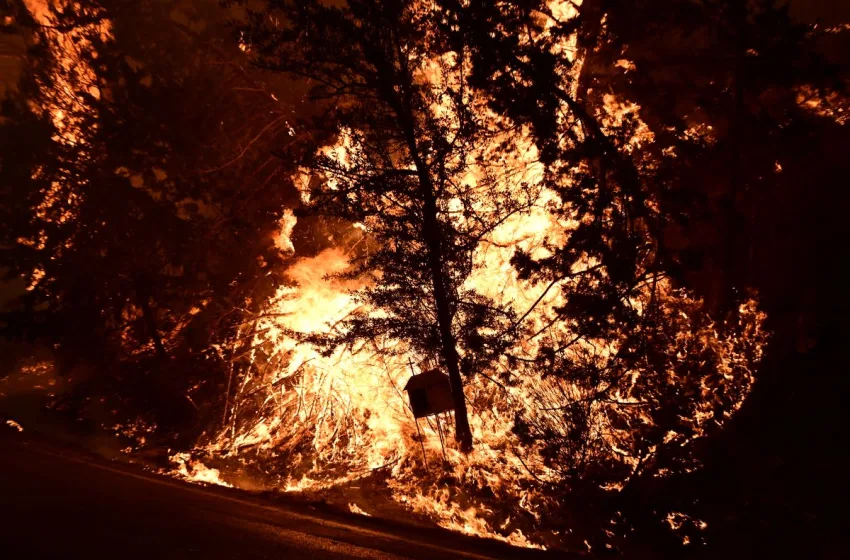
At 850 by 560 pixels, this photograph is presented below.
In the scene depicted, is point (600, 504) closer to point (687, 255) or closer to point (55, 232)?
point (687, 255)

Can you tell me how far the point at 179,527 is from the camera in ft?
20.4

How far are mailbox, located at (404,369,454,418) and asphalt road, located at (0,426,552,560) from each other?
1.69m

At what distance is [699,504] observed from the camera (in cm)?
619

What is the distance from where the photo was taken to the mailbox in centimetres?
699

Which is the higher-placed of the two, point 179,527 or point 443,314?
point 443,314

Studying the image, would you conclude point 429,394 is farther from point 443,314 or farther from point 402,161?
point 402,161

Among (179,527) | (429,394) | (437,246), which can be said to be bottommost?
(179,527)

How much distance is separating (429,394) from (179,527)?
394 cm

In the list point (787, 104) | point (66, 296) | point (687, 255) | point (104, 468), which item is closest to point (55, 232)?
point (66, 296)

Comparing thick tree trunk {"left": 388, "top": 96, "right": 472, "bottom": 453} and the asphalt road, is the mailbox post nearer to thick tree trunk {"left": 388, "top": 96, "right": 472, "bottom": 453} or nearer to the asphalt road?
thick tree trunk {"left": 388, "top": 96, "right": 472, "bottom": 453}

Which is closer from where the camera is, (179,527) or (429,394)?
(179,527)

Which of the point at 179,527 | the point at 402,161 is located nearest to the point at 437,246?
the point at 402,161

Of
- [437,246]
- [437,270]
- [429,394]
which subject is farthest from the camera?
[429,394]

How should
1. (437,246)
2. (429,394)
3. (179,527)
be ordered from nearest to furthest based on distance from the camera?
1. (179,527)
2. (437,246)
3. (429,394)
